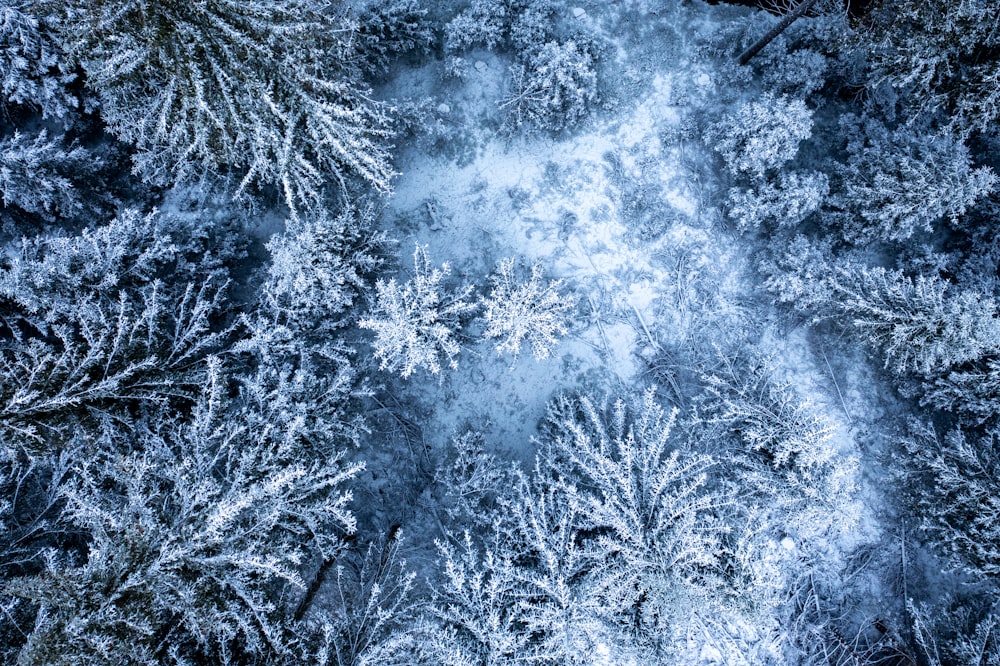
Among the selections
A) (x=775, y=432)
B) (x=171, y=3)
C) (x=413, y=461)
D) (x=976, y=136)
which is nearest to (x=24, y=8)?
(x=171, y=3)

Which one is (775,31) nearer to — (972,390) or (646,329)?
(646,329)

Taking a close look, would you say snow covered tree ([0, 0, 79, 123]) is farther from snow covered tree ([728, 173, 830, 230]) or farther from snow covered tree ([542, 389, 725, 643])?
snow covered tree ([728, 173, 830, 230])

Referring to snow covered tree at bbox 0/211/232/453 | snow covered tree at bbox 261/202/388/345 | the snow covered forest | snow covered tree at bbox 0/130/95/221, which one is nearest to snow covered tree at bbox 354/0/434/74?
the snow covered forest

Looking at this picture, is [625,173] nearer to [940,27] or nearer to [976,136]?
[940,27]

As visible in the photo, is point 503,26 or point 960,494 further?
point 503,26

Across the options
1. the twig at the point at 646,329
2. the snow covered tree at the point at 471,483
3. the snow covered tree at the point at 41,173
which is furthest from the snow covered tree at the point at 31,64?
→ the twig at the point at 646,329

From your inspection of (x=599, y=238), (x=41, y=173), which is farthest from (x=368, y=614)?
(x=41, y=173)

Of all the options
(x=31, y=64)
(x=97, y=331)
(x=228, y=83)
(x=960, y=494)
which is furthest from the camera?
(x=960, y=494)
